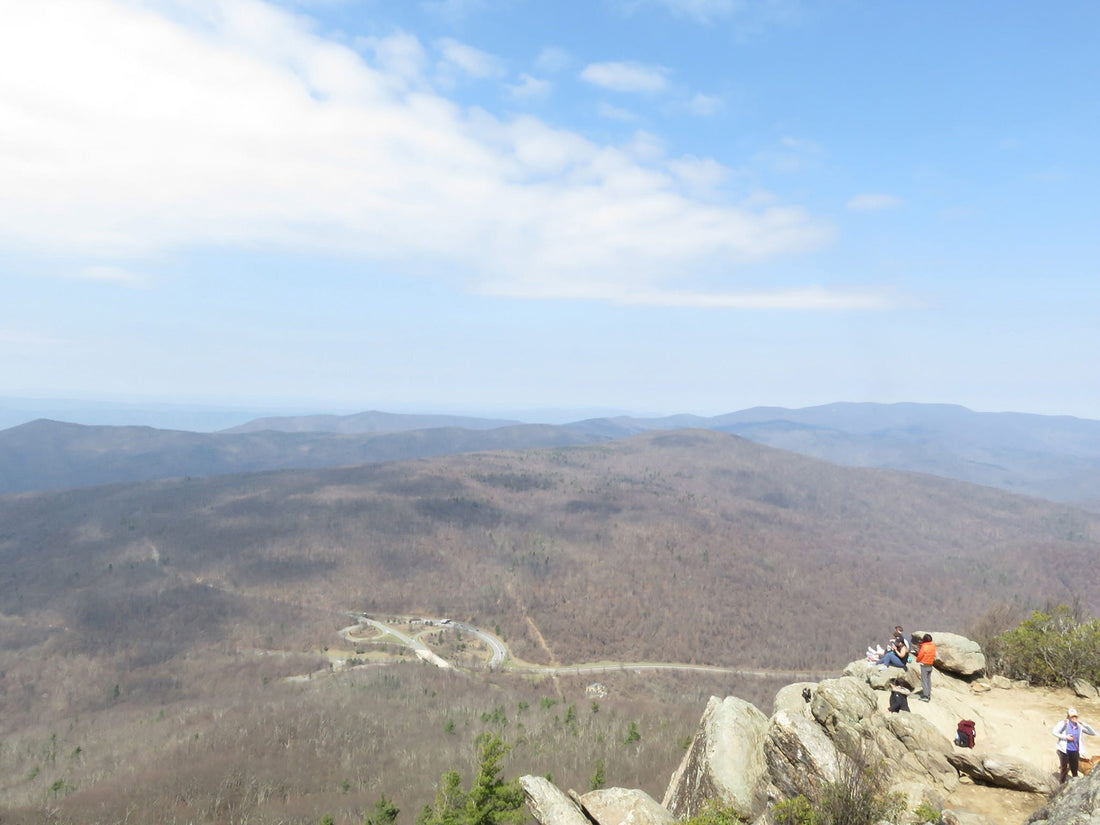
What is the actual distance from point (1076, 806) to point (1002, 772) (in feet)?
31.8

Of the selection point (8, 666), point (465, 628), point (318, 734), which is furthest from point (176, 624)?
point (318, 734)

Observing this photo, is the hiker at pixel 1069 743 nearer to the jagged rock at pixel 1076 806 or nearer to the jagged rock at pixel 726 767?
the jagged rock at pixel 1076 806

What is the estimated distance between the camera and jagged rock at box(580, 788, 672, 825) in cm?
2041

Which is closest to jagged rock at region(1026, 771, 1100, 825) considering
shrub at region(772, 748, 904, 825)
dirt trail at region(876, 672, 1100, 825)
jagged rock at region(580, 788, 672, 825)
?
shrub at region(772, 748, 904, 825)

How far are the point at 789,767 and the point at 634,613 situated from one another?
624 ft

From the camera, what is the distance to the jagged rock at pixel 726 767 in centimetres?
2067

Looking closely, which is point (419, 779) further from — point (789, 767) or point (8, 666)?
point (8, 666)

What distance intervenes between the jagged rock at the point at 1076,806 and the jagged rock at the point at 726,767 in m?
9.33

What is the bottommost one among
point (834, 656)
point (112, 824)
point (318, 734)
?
point (834, 656)

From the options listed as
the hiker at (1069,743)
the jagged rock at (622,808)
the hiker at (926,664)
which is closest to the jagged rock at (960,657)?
the hiker at (926,664)

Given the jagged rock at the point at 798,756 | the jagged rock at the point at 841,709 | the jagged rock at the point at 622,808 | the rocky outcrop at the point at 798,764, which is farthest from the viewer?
the jagged rock at the point at 841,709

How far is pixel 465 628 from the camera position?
609 feet

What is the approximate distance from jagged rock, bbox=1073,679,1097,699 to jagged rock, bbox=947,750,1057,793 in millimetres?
13664

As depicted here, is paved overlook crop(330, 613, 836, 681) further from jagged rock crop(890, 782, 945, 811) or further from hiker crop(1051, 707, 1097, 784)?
hiker crop(1051, 707, 1097, 784)
